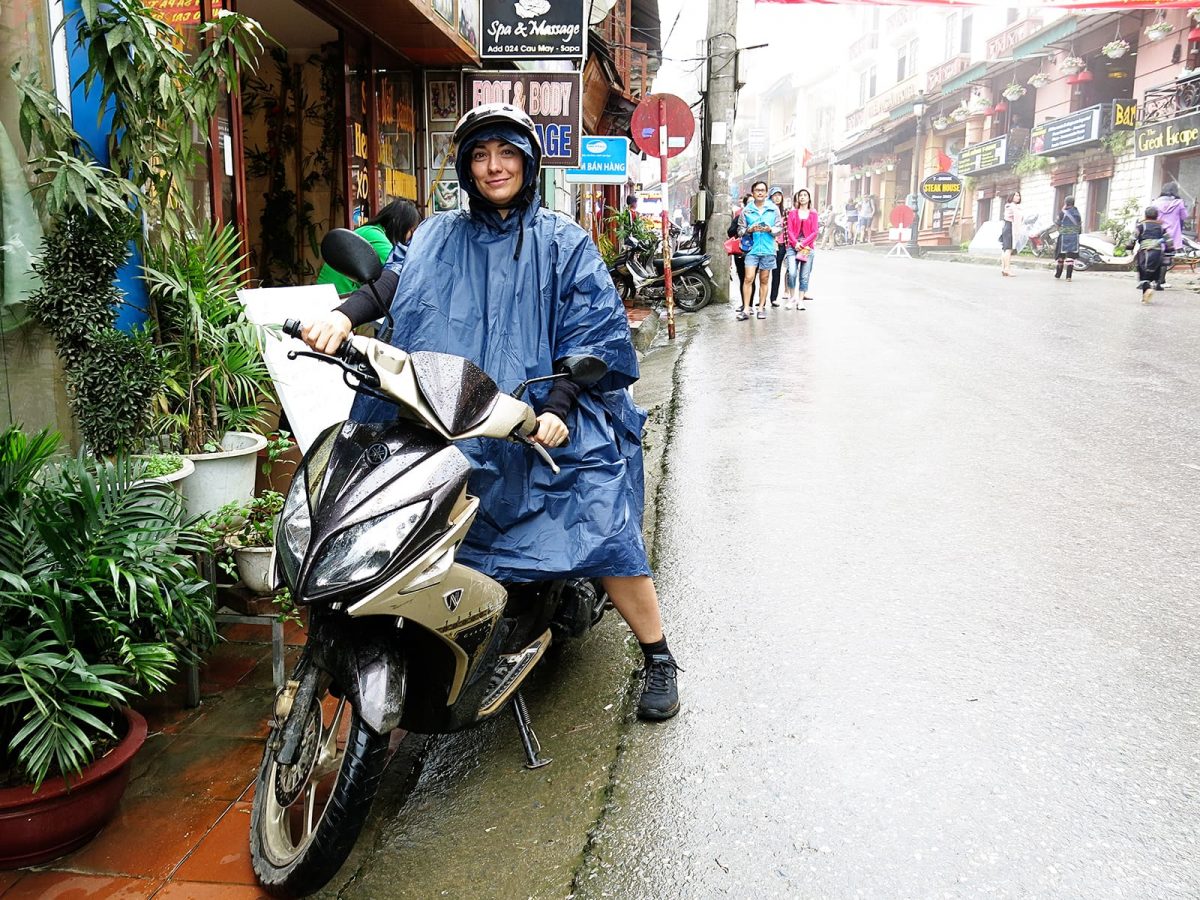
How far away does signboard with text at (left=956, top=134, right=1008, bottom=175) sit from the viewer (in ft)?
129

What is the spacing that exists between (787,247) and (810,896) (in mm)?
13873

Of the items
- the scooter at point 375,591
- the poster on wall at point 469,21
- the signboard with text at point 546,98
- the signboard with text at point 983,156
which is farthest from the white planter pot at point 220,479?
the signboard with text at point 983,156

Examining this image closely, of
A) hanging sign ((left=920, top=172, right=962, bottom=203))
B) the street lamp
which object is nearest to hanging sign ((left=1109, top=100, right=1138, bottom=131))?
hanging sign ((left=920, top=172, right=962, bottom=203))

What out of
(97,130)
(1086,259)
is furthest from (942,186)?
(97,130)

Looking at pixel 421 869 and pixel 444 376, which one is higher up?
pixel 444 376

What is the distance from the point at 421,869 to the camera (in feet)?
8.34

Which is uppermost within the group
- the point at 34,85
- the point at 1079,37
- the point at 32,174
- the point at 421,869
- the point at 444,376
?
the point at 1079,37

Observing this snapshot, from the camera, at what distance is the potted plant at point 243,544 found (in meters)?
3.58

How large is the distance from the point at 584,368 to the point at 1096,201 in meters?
35.3

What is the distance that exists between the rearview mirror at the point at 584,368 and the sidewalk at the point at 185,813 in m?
1.51

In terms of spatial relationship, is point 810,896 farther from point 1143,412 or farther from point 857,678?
point 1143,412

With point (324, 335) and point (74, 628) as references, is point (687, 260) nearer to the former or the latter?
point (324, 335)

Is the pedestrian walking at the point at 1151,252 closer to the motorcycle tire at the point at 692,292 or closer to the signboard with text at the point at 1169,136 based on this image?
the motorcycle tire at the point at 692,292

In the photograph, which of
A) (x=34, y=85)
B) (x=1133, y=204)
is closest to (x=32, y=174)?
(x=34, y=85)
